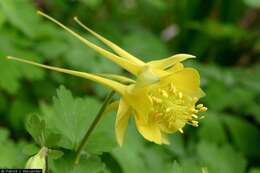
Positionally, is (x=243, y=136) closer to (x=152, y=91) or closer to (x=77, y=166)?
(x=152, y=91)

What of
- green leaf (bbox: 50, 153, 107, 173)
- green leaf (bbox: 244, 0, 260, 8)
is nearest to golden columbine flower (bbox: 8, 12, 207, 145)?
green leaf (bbox: 50, 153, 107, 173)

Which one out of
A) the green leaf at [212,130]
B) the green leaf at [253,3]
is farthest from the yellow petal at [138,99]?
the green leaf at [253,3]

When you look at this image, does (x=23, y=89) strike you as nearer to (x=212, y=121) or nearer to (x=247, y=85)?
(x=212, y=121)

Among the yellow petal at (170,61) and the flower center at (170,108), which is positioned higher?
the yellow petal at (170,61)

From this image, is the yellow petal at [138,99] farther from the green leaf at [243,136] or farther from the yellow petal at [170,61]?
the green leaf at [243,136]

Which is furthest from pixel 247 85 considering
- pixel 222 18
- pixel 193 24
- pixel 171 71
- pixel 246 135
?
pixel 171 71

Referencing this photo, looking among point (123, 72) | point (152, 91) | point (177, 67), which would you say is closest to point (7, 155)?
point (152, 91)
